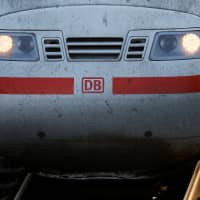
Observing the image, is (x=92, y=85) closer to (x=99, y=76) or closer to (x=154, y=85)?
(x=99, y=76)

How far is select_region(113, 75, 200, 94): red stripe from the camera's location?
4141mm

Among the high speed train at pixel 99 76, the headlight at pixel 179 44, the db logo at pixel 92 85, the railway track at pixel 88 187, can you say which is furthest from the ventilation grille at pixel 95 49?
the railway track at pixel 88 187

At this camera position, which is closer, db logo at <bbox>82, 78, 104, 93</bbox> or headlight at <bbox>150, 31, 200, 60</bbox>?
db logo at <bbox>82, 78, 104, 93</bbox>

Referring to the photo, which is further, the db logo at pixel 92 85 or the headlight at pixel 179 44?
the headlight at pixel 179 44

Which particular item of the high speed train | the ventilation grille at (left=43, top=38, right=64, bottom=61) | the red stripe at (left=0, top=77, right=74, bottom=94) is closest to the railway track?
the high speed train

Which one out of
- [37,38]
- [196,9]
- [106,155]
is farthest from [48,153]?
[196,9]

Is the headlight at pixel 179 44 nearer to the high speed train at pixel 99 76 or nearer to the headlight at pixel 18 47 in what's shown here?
the high speed train at pixel 99 76

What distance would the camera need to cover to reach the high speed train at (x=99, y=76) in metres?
4.15

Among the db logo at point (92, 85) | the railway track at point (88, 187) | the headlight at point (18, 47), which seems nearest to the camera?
the db logo at point (92, 85)

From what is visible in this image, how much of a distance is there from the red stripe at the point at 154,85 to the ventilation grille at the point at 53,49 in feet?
1.06

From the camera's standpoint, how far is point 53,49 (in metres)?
4.20

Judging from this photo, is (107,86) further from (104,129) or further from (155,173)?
(155,173)

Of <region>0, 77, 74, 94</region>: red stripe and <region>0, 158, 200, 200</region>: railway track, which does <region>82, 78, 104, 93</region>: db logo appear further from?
<region>0, 158, 200, 200</region>: railway track

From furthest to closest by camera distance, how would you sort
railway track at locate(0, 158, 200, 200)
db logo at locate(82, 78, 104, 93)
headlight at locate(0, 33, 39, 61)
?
railway track at locate(0, 158, 200, 200), headlight at locate(0, 33, 39, 61), db logo at locate(82, 78, 104, 93)
